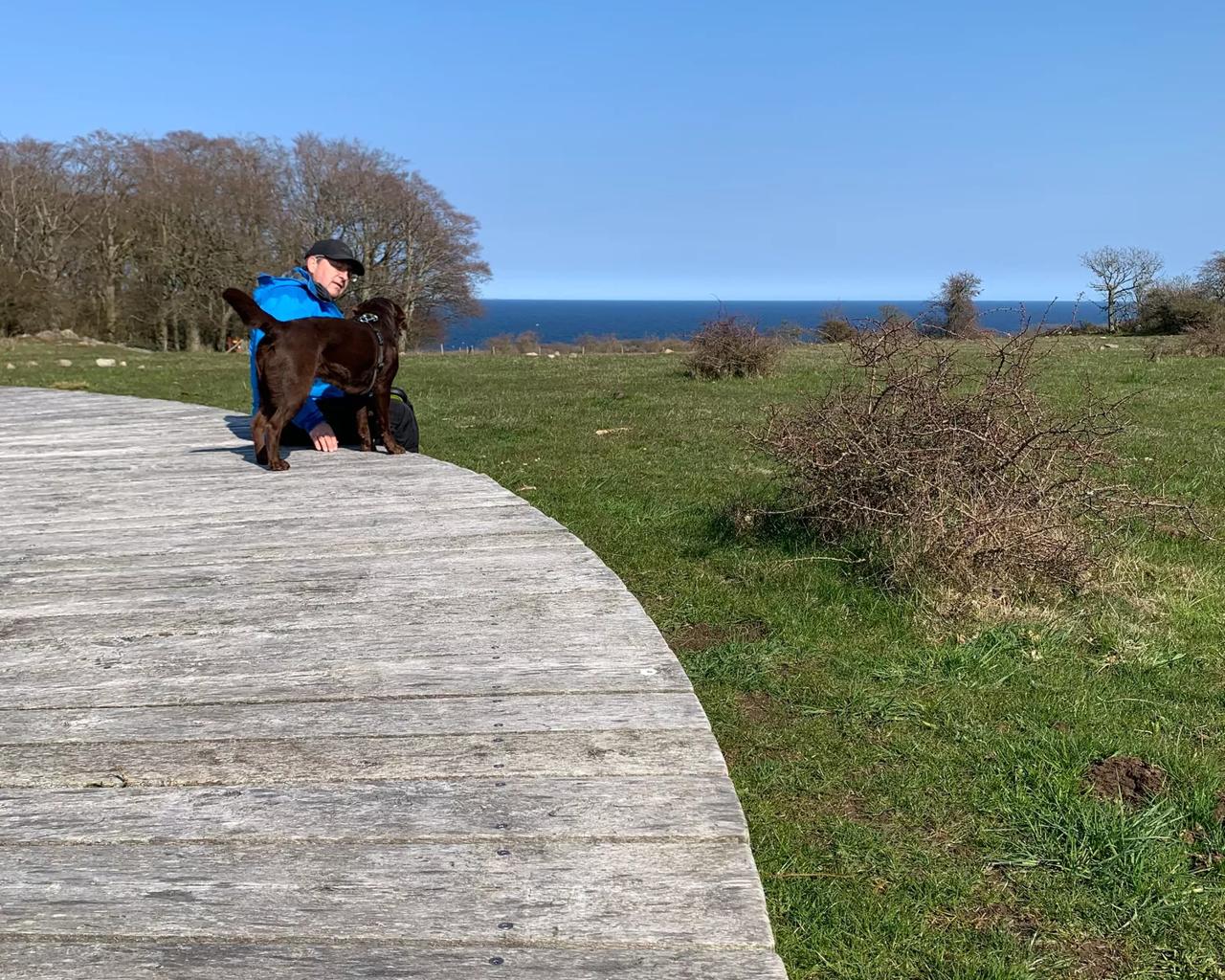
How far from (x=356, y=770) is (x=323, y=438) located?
365cm

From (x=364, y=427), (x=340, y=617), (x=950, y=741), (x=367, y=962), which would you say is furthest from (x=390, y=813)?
(x=364, y=427)

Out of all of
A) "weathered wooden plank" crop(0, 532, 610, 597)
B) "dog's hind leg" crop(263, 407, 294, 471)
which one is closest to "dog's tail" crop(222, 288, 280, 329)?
"dog's hind leg" crop(263, 407, 294, 471)

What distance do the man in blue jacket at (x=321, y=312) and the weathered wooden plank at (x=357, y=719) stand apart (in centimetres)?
328

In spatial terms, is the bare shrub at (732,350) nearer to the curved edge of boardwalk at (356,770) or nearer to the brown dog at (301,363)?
the brown dog at (301,363)

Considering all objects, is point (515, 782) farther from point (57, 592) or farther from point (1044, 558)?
point (1044, 558)

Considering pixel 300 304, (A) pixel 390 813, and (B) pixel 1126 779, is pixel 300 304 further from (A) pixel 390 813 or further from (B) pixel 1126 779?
(B) pixel 1126 779

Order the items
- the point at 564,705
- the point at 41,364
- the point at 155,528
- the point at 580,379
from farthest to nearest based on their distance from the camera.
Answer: the point at 41,364 < the point at 580,379 < the point at 155,528 < the point at 564,705

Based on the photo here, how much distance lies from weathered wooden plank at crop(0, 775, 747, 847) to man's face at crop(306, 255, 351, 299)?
14.1 ft

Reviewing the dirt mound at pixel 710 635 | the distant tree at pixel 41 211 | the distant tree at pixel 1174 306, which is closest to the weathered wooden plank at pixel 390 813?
the dirt mound at pixel 710 635

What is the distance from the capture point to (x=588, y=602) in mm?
2559

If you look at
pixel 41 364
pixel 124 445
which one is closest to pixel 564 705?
pixel 124 445

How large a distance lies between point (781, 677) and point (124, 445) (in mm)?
3850

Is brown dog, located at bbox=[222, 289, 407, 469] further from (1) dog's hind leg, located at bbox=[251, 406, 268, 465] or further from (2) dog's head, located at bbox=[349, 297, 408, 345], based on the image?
(2) dog's head, located at bbox=[349, 297, 408, 345]

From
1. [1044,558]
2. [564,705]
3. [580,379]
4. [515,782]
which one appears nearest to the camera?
[515,782]
